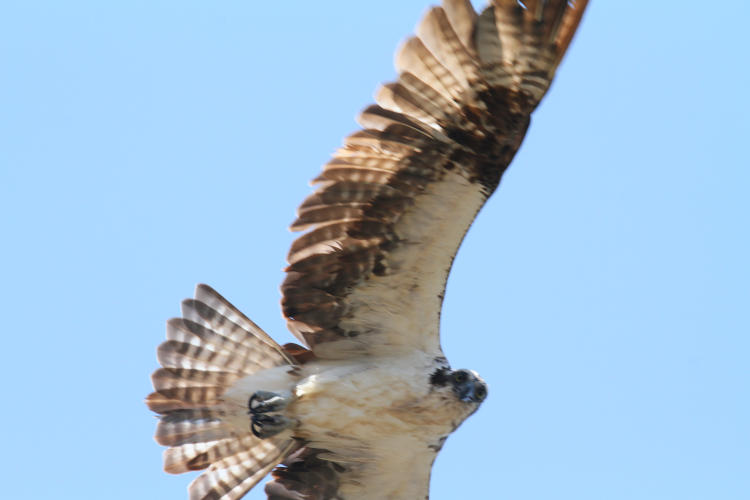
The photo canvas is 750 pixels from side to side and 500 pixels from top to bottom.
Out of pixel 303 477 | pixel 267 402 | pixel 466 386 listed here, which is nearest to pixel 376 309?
pixel 466 386

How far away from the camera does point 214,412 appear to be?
30.0 feet

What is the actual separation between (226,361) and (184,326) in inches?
17.2

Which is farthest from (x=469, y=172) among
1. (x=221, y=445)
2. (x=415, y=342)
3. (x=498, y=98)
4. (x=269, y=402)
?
(x=221, y=445)

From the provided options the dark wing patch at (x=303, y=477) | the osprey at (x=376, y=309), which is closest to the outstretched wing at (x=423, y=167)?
the osprey at (x=376, y=309)

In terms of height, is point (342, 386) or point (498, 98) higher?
point (498, 98)

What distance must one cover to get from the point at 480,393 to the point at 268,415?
1507 millimetres

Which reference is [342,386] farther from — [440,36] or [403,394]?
[440,36]

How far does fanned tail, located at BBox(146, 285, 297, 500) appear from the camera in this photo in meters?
9.09

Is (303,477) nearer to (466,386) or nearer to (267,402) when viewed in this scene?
(267,402)

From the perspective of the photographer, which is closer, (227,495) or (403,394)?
(403,394)

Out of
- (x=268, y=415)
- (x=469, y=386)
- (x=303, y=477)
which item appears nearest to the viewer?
(x=469, y=386)

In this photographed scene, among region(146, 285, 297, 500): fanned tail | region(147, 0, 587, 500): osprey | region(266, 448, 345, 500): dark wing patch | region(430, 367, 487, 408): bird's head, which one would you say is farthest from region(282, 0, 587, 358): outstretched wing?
region(266, 448, 345, 500): dark wing patch

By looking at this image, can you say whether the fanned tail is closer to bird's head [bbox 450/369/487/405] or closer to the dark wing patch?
the dark wing patch

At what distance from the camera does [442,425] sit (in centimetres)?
855
